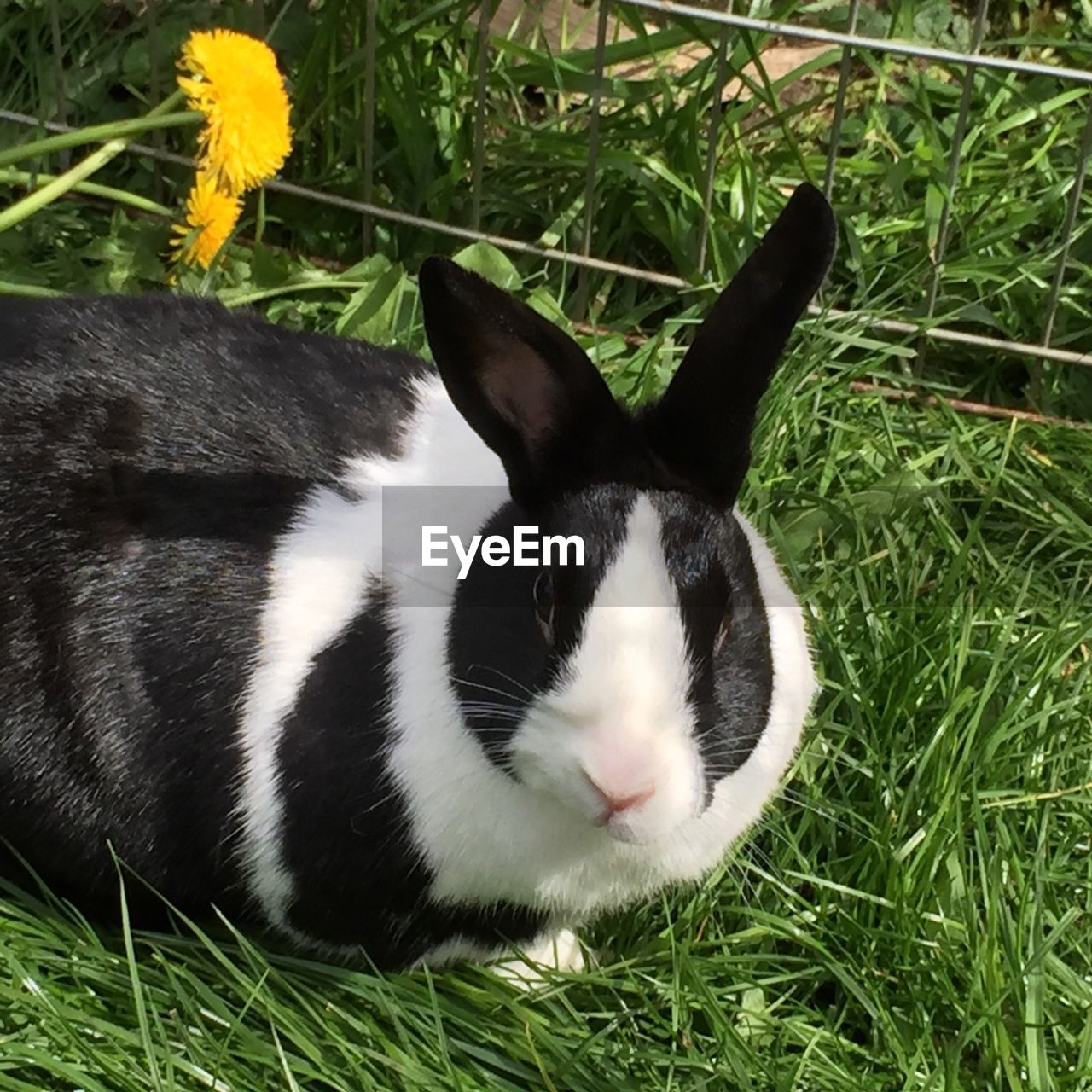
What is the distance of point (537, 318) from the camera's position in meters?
1.85

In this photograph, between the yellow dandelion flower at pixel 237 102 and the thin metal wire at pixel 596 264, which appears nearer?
the yellow dandelion flower at pixel 237 102

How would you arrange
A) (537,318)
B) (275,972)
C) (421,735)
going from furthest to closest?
(275,972) < (421,735) < (537,318)

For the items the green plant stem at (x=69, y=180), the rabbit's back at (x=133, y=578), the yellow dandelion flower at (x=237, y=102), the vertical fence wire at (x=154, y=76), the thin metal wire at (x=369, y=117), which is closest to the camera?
the rabbit's back at (x=133, y=578)

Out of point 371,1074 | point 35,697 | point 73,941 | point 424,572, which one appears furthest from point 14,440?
point 371,1074

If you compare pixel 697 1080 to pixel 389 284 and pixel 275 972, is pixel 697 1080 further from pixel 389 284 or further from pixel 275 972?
pixel 389 284

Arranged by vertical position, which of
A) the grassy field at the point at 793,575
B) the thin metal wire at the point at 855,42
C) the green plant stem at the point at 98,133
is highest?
the thin metal wire at the point at 855,42

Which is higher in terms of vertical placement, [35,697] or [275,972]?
[35,697]

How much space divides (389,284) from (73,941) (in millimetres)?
1443

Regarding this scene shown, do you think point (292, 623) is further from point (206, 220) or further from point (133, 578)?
point (206, 220)

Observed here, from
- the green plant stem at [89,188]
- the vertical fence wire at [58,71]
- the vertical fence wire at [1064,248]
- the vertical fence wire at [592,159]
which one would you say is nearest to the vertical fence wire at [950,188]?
the vertical fence wire at [1064,248]

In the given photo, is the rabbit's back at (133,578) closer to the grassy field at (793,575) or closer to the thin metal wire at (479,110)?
the grassy field at (793,575)

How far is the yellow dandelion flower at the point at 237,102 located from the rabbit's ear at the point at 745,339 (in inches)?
43.1

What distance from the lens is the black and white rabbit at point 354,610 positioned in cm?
186

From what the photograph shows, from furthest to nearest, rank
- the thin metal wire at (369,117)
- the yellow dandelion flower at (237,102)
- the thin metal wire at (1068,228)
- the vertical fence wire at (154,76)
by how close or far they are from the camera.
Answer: the vertical fence wire at (154,76) < the thin metal wire at (369,117) < the thin metal wire at (1068,228) < the yellow dandelion flower at (237,102)
